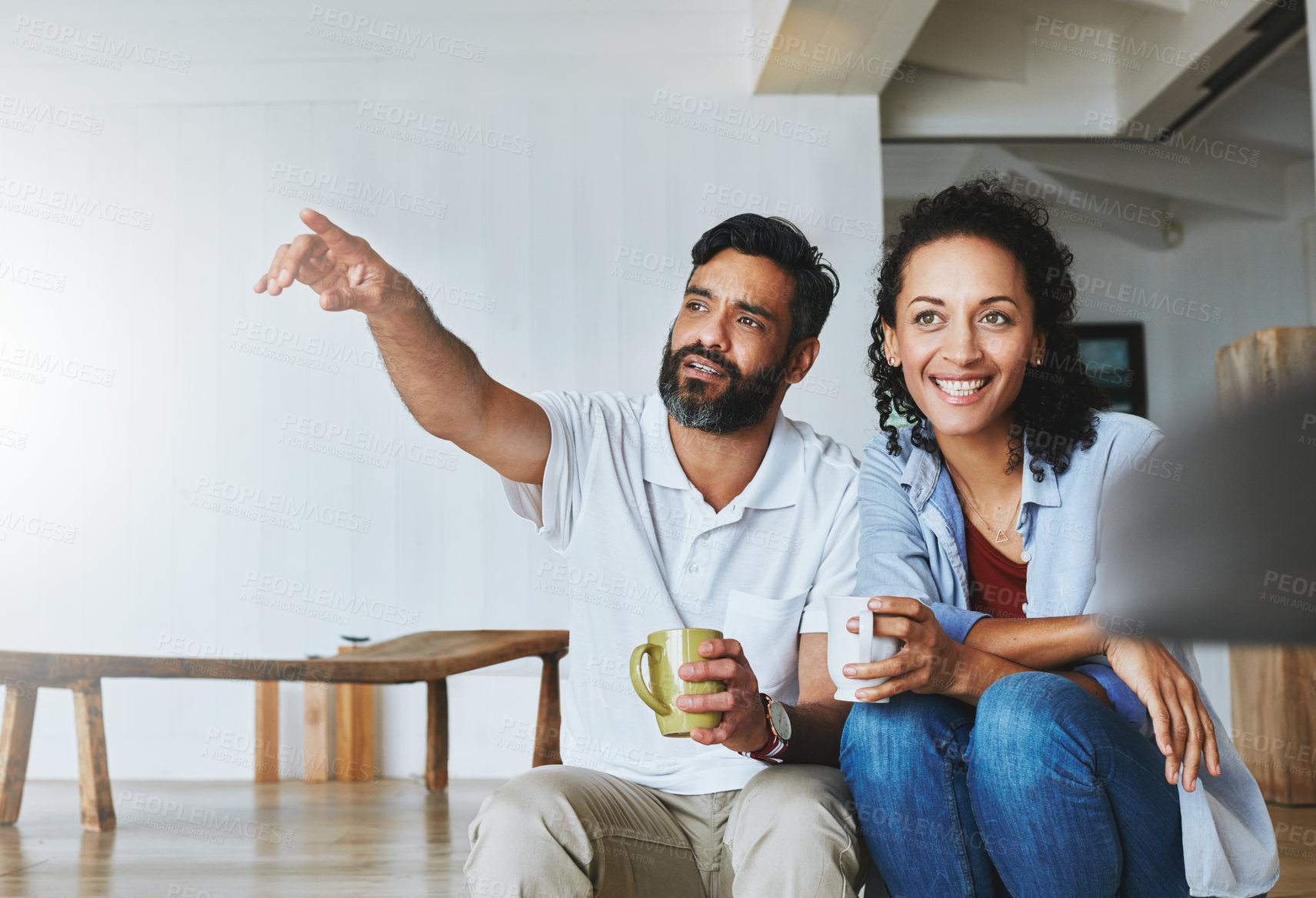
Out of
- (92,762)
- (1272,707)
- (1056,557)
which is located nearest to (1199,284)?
(1272,707)

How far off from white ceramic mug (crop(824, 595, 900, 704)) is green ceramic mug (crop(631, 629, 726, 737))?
0.39 ft

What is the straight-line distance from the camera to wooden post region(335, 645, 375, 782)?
12.3 feet

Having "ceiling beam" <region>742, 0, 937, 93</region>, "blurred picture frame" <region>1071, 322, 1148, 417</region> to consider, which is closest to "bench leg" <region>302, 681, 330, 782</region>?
"ceiling beam" <region>742, 0, 937, 93</region>

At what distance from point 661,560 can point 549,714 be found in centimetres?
183

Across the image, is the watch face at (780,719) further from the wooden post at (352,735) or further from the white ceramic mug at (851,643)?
the wooden post at (352,735)

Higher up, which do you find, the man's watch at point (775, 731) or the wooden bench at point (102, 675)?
the man's watch at point (775, 731)

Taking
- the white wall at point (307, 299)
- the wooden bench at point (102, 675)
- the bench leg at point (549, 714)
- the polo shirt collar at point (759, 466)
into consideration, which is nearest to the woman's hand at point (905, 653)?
the polo shirt collar at point (759, 466)

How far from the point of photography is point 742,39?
392 cm

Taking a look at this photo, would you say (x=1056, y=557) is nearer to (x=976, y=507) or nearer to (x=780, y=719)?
(x=976, y=507)

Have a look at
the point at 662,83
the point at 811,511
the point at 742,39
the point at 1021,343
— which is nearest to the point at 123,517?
the point at 662,83

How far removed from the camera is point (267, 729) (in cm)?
378

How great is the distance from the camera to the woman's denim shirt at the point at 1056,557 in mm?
1113

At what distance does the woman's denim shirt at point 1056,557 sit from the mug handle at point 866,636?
191 millimetres

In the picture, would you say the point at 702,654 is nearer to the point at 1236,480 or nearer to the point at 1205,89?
the point at 1236,480
